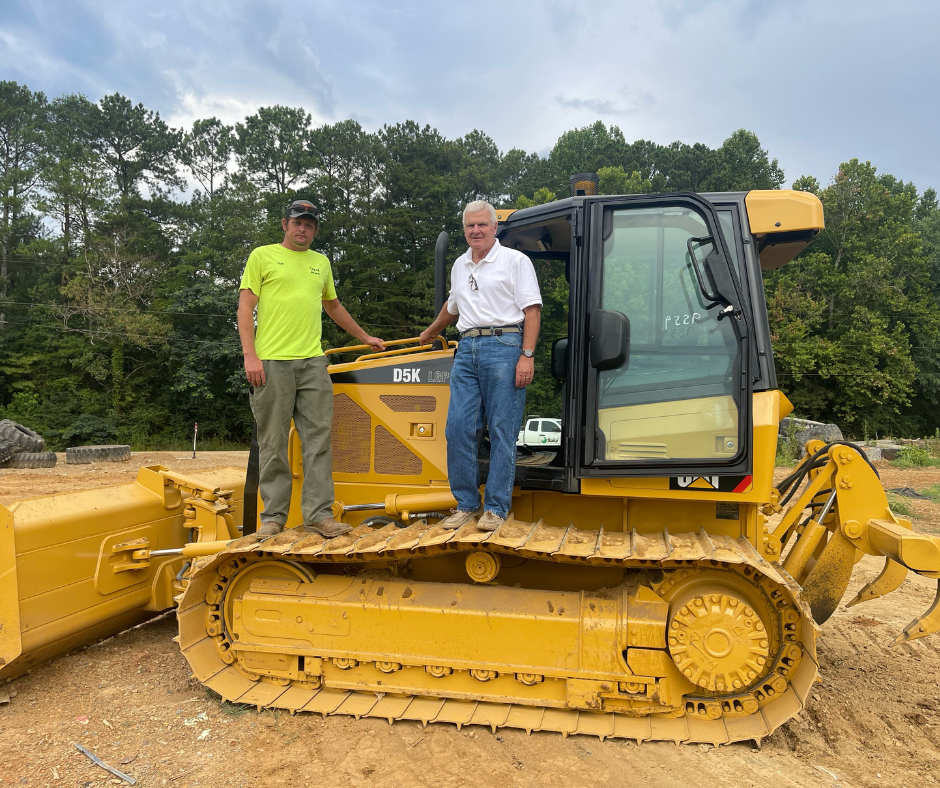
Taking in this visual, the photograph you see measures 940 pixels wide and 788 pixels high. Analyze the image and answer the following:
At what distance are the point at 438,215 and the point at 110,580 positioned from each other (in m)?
31.2

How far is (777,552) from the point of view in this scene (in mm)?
3717

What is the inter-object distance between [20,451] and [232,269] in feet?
58.9

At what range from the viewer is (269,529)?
12.2ft

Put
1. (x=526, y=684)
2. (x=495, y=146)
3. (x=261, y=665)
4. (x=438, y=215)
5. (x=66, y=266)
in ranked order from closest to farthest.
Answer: (x=526, y=684)
(x=261, y=665)
(x=66, y=266)
(x=438, y=215)
(x=495, y=146)

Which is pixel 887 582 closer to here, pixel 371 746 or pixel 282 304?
pixel 371 746

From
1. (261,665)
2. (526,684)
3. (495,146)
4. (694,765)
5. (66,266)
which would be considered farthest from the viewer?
(495,146)

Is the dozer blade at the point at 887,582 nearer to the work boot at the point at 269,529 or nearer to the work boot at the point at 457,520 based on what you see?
the work boot at the point at 457,520

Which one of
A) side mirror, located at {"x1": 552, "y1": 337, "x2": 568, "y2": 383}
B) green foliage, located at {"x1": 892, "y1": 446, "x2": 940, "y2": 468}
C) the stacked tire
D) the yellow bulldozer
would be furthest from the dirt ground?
green foliage, located at {"x1": 892, "y1": 446, "x2": 940, "y2": 468}

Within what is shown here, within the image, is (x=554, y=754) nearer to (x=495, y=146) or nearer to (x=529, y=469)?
(x=529, y=469)

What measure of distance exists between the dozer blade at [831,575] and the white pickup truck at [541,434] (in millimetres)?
1642

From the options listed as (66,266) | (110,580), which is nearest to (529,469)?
(110,580)

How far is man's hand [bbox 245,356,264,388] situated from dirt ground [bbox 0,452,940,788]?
1842mm

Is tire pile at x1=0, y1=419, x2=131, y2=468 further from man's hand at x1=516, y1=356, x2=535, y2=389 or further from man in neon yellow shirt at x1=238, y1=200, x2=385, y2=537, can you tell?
man's hand at x1=516, y1=356, x2=535, y2=389

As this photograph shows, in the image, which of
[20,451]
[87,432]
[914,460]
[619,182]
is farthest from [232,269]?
[914,460]
